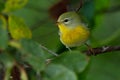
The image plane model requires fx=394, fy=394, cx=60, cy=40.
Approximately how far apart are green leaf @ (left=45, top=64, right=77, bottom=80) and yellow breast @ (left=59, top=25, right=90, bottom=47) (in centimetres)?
75

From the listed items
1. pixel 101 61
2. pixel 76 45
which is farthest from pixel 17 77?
pixel 101 61

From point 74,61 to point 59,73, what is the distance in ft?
0.17

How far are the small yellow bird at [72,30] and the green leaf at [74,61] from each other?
612 mm

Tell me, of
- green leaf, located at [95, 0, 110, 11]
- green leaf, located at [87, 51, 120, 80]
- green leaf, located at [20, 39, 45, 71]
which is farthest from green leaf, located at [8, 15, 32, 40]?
green leaf, located at [87, 51, 120, 80]

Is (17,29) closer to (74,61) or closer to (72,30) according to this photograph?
(74,61)

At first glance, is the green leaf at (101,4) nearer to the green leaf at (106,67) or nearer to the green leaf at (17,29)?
the green leaf at (106,67)

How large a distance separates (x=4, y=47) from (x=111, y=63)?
4.33ft

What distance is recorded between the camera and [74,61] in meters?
0.53

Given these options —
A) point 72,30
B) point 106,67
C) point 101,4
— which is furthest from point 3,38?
point 106,67

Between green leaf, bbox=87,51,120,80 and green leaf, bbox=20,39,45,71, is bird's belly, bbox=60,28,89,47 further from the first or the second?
green leaf, bbox=20,39,45,71

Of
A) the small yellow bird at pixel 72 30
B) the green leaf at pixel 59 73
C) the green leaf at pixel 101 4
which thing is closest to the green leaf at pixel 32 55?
the green leaf at pixel 59 73

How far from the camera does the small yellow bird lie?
1.31m

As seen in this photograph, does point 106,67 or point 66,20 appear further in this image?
point 106,67

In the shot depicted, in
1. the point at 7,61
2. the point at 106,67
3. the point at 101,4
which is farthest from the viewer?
the point at 106,67
